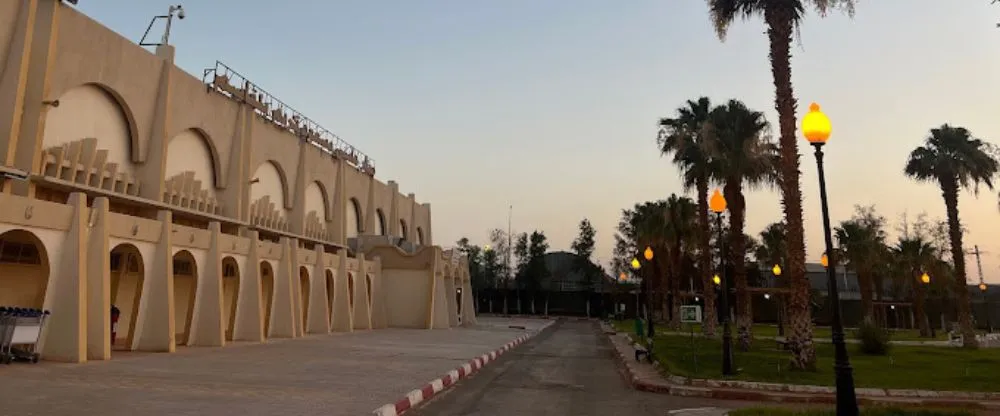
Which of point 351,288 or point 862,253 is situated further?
point 862,253

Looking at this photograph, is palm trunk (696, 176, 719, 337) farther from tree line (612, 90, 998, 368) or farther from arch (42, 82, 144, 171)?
arch (42, 82, 144, 171)

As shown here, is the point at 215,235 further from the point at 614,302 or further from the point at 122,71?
the point at 614,302

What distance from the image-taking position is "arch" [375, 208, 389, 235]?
47281 millimetres

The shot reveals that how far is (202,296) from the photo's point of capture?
829 inches

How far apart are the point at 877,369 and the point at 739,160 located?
27.1 feet

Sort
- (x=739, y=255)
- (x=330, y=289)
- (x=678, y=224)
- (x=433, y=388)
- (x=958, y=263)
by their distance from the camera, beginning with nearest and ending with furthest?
(x=433, y=388), (x=739, y=255), (x=958, y=263), (x=330, y=289), (x=678, y=224)

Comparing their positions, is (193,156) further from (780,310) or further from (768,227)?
(768,227)

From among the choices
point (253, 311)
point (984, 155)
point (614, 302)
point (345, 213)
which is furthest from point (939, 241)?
point (253, 311)

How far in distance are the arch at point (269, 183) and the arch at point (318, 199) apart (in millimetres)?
2316

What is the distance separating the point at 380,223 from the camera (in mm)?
48438

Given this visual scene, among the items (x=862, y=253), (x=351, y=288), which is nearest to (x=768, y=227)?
(x=862, y=253)

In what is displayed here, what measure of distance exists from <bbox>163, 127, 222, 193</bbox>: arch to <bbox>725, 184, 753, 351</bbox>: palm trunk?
20.6 meters

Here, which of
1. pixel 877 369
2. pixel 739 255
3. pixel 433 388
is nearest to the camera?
pixel 433 388

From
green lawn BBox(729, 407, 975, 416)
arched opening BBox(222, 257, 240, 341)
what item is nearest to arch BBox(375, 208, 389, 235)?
arched opening BBox(222, 257, 240, 341)
